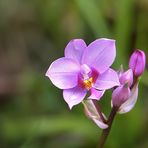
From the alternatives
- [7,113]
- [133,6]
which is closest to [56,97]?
[7,113]

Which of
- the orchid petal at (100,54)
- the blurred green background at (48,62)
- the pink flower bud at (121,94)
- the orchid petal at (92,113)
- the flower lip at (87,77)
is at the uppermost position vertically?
the orchid petal at (100,54)

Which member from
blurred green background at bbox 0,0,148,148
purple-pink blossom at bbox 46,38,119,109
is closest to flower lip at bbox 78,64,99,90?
purple-pink blossom at bbox 46,38,119,109

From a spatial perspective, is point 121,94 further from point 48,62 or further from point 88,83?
point 48,62

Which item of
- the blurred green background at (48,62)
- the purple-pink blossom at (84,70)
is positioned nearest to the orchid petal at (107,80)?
the purple-pink blossom at (84,70)

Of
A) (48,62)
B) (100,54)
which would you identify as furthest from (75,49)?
(48,62)

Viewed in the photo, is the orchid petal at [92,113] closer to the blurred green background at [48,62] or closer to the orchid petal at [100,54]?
the orchid petal at [100,54]

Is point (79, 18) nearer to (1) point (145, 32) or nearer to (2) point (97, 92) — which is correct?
(1) point (145, 32)

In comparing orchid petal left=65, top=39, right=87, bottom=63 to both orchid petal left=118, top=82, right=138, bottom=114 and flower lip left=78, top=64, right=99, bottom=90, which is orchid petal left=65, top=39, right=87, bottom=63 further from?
orchid petal left=118, top=82, right=138, bottom=114
